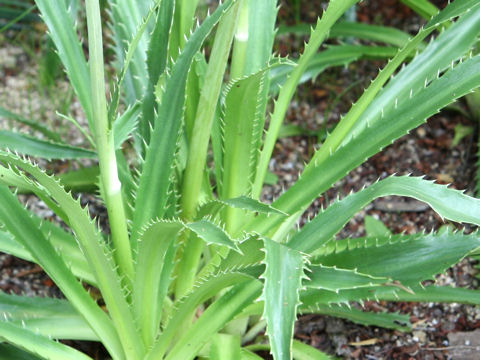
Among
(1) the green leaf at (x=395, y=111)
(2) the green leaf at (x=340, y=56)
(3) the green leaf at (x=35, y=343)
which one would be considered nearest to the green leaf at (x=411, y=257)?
(1) the green leaf at (x=395, y=111)

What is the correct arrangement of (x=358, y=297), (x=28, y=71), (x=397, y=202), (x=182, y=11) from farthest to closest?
(x=28, y=71), (x=397, y=202), (x=182, y=11), (x=358, y=297)

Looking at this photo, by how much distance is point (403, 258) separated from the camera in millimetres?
1297

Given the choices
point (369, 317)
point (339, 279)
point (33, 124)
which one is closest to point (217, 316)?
point (339, 279)

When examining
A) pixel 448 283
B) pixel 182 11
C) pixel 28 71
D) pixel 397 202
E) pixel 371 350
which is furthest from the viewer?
pixel 28 71

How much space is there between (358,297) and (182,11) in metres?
0.66

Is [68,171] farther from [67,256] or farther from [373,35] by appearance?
[373,35]

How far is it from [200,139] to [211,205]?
14 cm

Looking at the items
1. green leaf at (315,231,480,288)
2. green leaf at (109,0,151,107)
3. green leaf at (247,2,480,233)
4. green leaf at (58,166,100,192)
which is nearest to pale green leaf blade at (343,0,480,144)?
green leaf at (247,2,480,233)

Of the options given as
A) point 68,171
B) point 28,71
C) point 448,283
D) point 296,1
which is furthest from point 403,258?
point 28,71

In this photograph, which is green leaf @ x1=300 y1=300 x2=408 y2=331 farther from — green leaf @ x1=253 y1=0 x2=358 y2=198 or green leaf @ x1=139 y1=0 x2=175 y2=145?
green leaf @ x1=139 y1=0 x2=175 y2=145

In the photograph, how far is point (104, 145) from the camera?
1.16 meters

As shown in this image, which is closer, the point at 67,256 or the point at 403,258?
the point at 403,258

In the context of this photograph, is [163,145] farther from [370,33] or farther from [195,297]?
[370,33]

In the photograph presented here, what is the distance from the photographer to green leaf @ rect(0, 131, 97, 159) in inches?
60.4
